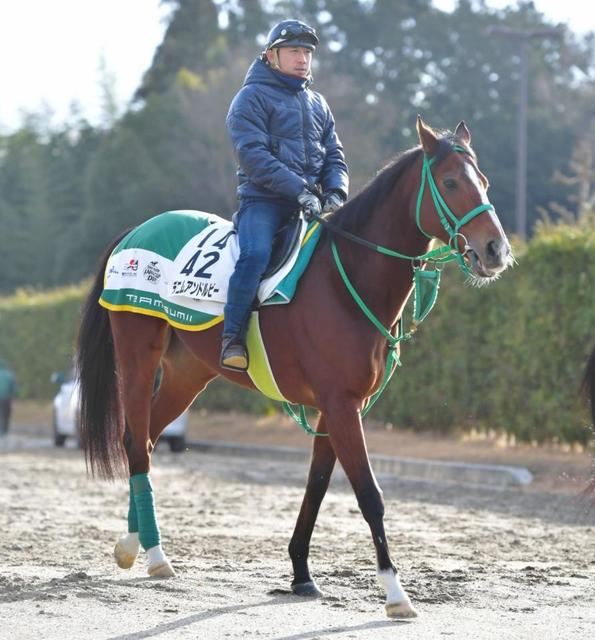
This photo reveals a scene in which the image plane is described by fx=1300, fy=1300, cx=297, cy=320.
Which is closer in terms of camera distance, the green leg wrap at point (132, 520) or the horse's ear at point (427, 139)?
the horse's ear at point (427, 139)

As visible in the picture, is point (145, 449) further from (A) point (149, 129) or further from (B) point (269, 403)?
(A) point (149, 129)

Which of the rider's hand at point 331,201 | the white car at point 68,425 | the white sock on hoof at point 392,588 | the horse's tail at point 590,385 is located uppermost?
the rider's hand at point 331,201

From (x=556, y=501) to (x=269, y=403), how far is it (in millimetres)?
13164

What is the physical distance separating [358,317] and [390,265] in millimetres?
342

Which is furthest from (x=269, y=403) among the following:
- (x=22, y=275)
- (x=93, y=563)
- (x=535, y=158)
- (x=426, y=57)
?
(x=22, y=275)

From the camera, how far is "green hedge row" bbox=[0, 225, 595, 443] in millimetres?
16828

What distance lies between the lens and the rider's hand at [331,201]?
777 cm

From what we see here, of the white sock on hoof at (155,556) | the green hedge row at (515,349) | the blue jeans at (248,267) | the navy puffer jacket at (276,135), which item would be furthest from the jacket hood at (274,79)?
the green hedge row at (515,349)

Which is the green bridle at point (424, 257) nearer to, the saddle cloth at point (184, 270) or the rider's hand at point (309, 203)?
the rider's hand at point (309, 203)

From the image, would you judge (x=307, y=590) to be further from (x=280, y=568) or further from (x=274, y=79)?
(x=274, y=79)

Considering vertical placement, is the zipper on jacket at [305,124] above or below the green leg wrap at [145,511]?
above

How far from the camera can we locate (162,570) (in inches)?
301

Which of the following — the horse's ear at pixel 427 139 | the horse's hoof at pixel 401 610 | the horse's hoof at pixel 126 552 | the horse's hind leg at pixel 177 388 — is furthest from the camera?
the horse's hind leg at pixel 177 388

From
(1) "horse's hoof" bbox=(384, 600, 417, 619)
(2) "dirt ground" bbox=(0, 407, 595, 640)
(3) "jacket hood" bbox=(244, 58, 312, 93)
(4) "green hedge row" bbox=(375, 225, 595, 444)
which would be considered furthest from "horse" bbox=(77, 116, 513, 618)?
(4) "green hedge row" bbox=(375, 225, 595, 444)
